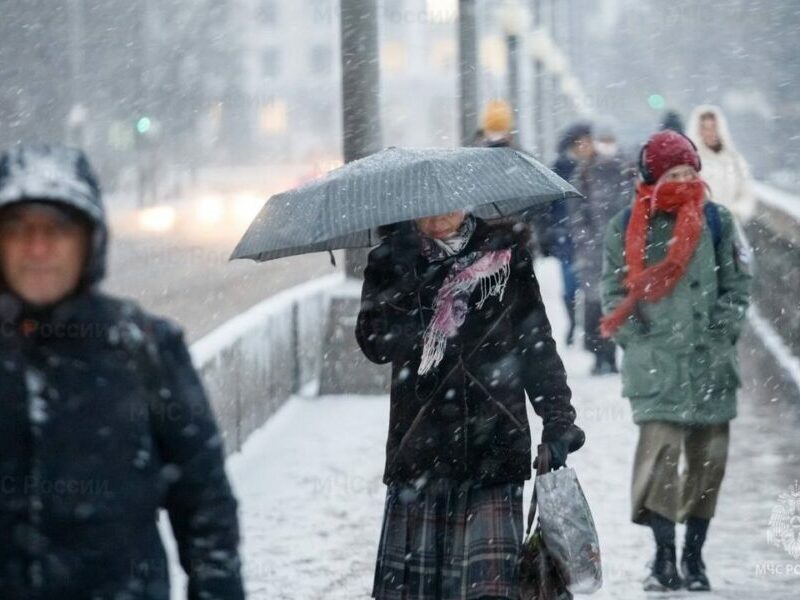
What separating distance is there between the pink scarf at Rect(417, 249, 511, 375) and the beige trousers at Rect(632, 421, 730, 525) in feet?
6.77

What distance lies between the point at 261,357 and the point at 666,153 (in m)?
4.36

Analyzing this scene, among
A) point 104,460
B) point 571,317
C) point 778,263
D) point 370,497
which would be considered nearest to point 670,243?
point 370,497

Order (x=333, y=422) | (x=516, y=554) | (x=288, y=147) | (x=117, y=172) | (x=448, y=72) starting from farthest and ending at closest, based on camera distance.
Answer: (x=448, y=72) < (x=288, y=147) < (x=117, y=172) < (x=333, y=422) < (x=516, y=554)

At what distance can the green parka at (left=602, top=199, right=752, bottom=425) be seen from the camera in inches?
256

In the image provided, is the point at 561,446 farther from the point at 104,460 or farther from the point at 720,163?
the point at 720,163

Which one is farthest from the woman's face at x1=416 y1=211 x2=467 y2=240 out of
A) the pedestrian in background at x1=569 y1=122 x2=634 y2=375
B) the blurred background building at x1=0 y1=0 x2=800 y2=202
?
the blurred background building at x1=0 y1=0 x2=800 y2=202

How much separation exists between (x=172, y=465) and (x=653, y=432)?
394 centimetres

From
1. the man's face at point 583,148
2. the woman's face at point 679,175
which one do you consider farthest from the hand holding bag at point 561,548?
the man's face at point 583,148

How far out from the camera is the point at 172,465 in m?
2.96

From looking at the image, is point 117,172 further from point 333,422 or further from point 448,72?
point 448,72

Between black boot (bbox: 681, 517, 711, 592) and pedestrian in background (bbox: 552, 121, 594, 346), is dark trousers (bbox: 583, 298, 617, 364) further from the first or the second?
black boot (bbox: 681, 517, 711, 592)

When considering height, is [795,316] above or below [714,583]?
above

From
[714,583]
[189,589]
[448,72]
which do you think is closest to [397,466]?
[189,589]

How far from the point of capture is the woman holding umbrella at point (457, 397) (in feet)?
15.3
